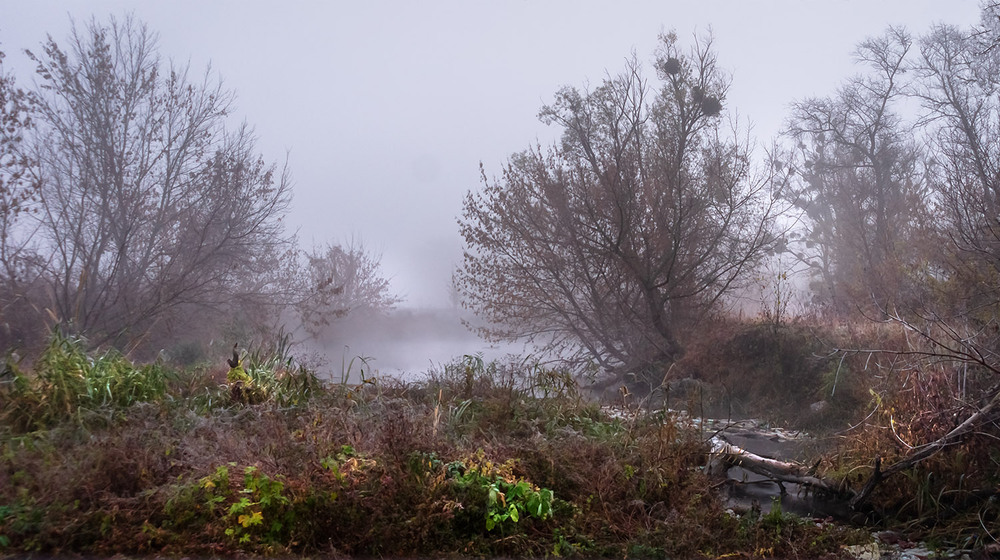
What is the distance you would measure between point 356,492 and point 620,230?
29.8ft

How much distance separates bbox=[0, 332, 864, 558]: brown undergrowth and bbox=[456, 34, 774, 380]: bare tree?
672 centimetres

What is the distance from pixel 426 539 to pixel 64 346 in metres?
4.82

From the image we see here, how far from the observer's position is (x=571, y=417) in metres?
6.09

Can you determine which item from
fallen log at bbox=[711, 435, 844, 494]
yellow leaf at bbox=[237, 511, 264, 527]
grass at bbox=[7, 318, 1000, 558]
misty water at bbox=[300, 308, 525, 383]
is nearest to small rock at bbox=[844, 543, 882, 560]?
grass at bbox=[7, 318, 1000, 558]

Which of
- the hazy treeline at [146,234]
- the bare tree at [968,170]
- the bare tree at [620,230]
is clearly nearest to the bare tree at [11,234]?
the hazy treeline at [146,234]

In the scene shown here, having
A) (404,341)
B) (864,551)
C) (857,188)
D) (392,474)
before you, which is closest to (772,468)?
(864,551)

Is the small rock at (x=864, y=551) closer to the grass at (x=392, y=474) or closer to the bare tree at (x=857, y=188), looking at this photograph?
the grass at (x=392, y=474)

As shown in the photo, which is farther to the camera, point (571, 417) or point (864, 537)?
point (571, 417)

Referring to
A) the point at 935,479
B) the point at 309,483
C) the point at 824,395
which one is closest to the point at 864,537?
the point at 935,479

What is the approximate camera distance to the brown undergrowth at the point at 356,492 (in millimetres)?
3598

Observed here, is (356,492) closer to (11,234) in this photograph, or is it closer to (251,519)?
(251,519)

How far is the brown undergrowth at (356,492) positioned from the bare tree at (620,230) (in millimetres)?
6720

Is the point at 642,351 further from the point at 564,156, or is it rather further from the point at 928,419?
the point at 928,419

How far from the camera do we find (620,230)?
1198 cm
